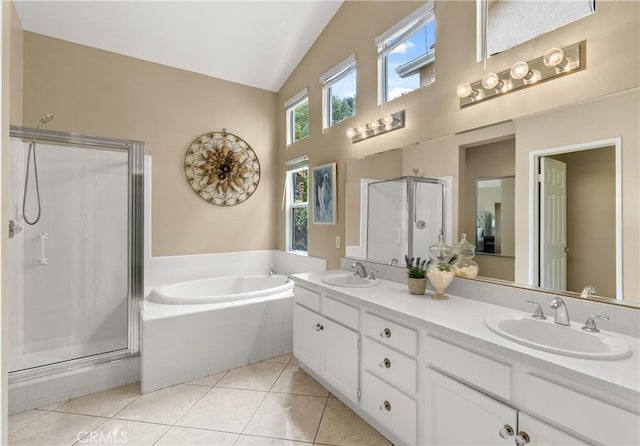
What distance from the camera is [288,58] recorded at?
3.63 metres

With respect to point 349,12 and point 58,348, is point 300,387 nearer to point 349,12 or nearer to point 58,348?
point 58,348

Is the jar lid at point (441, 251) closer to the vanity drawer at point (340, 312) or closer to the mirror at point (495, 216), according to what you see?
the mirror at point (495, 216)

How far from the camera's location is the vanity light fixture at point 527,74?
147 cm

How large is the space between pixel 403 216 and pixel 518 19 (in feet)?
4.29

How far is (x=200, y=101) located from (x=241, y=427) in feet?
10.6

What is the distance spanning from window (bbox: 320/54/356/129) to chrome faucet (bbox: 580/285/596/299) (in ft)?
7.15

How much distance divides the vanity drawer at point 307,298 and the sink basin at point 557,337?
1.15m

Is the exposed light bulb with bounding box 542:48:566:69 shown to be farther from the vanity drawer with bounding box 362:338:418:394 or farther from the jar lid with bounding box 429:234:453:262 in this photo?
the vanity drawer with bounding box 362:338:418:394

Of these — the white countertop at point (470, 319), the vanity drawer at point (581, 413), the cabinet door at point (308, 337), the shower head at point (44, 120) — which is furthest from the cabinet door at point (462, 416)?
the shower head at point (44, 120)

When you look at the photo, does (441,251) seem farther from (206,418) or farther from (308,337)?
(206,418)

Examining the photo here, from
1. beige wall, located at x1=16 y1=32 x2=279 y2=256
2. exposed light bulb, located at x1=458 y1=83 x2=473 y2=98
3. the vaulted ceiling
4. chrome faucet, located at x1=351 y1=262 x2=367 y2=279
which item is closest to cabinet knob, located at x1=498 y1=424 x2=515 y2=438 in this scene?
chrome faucet, located at x1=351 y1=262 x2=367 y2=279

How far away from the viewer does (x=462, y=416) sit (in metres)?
1.30

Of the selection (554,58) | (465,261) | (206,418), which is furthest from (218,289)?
(554,58)

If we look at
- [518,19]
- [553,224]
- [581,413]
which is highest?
[518,19]
